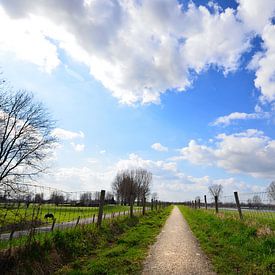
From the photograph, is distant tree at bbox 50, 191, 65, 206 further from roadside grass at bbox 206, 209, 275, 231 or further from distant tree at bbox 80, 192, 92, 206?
roadside grass at bbox 206, 209, 275, 231

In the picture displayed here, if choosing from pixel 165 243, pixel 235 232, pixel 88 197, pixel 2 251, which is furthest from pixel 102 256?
pixel 88 197

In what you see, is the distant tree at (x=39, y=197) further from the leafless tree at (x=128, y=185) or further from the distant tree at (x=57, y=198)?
the leafless tree at (x=128, y=185)

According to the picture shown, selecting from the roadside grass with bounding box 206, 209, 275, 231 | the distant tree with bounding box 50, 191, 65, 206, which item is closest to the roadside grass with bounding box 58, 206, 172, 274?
the distant tree with bounding box 50, 191, 65, 206

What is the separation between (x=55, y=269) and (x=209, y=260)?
4562 mm

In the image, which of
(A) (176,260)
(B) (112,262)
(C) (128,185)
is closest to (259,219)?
(A) (176,260)

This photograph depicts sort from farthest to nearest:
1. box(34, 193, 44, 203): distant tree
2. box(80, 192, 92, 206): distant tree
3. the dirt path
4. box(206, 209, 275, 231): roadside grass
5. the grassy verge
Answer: box(80, 192, 92, 206): distant tree, box(206, 209, 275, 231): roadside grass, box(34, 193, 44, 203): distant tree, the dirt path, the grassy verge

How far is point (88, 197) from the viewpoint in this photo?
17875 mm

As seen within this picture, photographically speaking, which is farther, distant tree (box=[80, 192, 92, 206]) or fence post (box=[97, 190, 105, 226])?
distant tree (box=[80, 192, 92, 206])

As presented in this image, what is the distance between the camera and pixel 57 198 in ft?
39.9

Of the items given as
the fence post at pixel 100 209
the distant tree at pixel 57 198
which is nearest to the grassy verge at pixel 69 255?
the distant tree at pixel 57 198

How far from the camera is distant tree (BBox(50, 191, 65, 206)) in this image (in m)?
11.7

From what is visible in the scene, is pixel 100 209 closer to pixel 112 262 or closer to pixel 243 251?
pixel 112 262

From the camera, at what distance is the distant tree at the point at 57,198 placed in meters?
11.7

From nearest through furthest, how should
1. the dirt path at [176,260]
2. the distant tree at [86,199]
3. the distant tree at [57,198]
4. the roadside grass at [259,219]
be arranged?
1. the dirt path at [176,260]
2. the distant tree at [57,198]
3. the roadside grass at [259,219]
4. the distant tree at [86,199]
